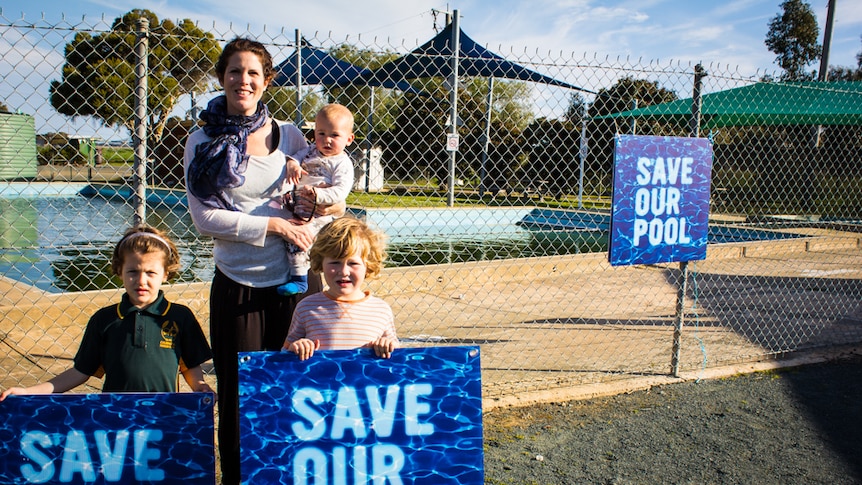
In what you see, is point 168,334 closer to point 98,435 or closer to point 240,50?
point 98,435

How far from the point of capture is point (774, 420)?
12.8 ft

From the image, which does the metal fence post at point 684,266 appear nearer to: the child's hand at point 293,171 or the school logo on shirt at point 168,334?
the child's hand at point 293,171

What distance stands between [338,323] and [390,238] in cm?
A: 1274

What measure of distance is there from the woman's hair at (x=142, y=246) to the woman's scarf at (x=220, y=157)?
0.23m

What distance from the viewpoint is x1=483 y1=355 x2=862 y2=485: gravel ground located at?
3.18 metres

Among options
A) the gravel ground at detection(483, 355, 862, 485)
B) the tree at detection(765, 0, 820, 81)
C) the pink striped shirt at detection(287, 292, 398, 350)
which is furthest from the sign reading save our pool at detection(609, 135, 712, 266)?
the tree at detection(765, 0, 820, 81)

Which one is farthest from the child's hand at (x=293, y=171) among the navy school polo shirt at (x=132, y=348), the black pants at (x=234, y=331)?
the navy school polo shirt at (x=132, y=348)

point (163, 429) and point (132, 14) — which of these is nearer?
point (163, 429)

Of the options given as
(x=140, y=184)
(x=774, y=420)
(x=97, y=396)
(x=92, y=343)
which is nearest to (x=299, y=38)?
(x=140, y=184)

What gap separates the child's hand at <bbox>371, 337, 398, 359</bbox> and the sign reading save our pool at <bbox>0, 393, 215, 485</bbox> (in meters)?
0.56

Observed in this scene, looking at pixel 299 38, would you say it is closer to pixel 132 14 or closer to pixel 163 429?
pixel 163 429

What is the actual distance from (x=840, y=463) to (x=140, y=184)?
4.00 metres

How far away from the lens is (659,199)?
167 inches

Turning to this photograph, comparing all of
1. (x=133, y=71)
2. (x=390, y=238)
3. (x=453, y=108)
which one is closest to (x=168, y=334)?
(x=133, y=71)
